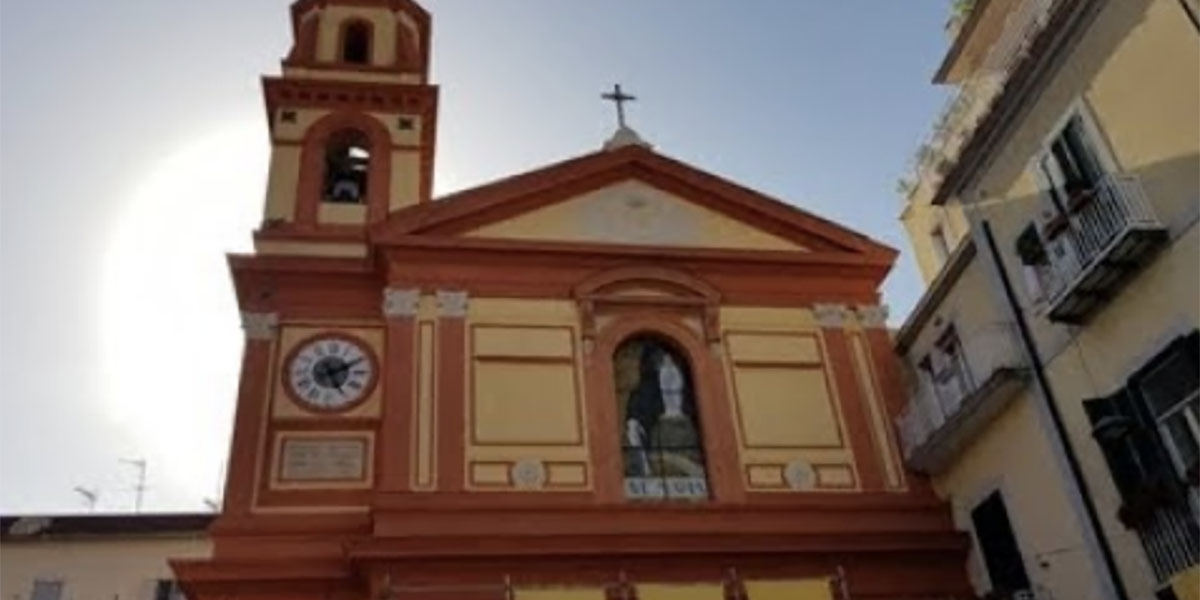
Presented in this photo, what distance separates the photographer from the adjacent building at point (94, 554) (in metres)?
25.8

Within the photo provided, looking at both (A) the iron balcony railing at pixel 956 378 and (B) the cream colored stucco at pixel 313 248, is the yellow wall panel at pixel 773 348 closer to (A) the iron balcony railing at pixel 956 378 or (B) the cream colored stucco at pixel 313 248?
(A) the iron balcony railing at pixel 956 378

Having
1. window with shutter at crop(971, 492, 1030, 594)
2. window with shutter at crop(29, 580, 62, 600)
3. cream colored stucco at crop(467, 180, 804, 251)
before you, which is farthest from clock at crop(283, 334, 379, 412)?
window with shutter at crop(29, 580, 62, 600)

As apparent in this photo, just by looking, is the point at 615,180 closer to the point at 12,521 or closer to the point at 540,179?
the point at 540,179

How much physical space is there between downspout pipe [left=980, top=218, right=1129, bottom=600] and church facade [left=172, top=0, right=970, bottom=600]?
3.12m

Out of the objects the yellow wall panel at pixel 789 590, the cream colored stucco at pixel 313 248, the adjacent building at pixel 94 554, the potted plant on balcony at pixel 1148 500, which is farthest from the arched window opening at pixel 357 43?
the potted plant on balcony at pixel 1148 500

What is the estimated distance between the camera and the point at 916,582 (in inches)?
591

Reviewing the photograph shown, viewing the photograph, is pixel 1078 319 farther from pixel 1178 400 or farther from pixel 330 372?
pixel 330 372

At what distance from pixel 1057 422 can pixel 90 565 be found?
22.0m

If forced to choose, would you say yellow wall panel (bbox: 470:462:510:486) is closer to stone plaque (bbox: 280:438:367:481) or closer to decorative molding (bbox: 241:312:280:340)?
stone plaque (bbox: 280:438:367:481)

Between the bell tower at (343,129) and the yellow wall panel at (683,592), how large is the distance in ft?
23.4

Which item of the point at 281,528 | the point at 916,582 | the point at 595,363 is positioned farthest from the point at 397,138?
the point at 916,582

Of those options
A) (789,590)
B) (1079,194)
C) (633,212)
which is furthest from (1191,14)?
(633,212)

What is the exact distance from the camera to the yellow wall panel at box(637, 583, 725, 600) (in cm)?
1431

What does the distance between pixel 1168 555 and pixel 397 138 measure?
538 inches
